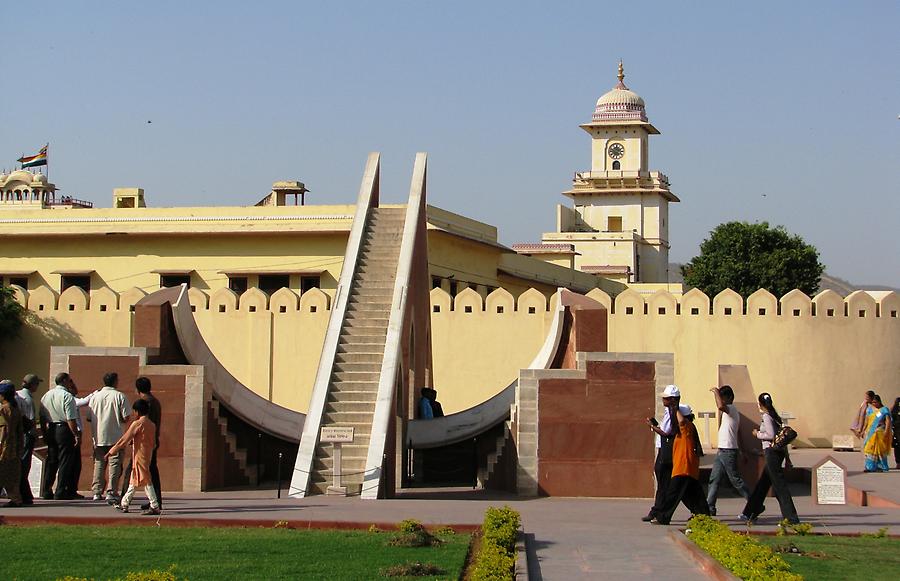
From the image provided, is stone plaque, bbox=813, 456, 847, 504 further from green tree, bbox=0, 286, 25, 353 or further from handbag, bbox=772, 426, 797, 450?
green tree, bbox=0, 286, 25, 353

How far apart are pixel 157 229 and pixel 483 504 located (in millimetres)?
23082

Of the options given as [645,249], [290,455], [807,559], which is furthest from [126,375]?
[645,249]

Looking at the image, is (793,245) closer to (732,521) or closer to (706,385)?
(706,385)

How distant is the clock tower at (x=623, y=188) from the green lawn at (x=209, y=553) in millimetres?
57344

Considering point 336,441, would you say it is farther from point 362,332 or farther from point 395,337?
point 362,332

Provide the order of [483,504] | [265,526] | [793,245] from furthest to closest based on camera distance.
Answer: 1. [793,245]
2. [483,504]
3. [265,526]

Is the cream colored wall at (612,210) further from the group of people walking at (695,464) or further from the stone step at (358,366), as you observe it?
the group of people walking at (695,464)

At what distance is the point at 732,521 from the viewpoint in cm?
1227

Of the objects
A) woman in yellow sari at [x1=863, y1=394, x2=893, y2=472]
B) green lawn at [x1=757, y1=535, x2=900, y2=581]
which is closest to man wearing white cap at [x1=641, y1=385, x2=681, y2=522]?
green lawn at [x1=757, y1=535, x2=900, y2=581]

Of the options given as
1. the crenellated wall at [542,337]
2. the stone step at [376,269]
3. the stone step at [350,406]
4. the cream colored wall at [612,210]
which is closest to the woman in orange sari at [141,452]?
the stone step at [350,406]

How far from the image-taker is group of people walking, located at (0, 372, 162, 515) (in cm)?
1212

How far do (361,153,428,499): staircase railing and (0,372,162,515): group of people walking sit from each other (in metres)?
2.26

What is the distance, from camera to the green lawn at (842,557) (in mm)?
8945

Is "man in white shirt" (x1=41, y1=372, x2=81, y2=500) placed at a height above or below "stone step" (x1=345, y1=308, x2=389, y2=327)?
below
